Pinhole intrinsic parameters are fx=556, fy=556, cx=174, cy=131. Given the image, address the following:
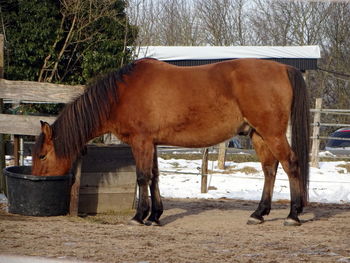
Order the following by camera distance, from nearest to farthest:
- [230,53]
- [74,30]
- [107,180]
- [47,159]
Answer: [47,159] → [107,180] → [74,30] → [230,53]

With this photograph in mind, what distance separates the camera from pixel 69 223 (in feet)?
18.7

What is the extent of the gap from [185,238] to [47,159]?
1999mm

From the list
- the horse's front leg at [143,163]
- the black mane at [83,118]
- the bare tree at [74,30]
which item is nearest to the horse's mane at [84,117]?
the black mane at [83,118]

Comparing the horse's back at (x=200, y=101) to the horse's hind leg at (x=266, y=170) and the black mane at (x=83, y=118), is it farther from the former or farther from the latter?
the horse's hind leg at (x=266, y=170)

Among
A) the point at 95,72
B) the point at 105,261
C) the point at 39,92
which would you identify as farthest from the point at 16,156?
the point at 95,72

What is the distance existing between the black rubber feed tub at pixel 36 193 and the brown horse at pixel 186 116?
A: 0.15 m

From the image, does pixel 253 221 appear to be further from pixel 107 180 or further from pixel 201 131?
pixel 107 180

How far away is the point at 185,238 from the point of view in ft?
16.2

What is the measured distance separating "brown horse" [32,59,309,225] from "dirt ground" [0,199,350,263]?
1.22ft

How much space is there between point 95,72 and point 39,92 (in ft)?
19.4

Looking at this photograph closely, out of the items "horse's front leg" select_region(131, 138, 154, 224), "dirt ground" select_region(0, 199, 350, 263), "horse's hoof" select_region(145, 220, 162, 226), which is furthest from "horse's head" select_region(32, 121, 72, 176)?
"horse's hoof" select_region(145, 220, 162, 226)

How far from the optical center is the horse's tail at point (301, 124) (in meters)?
5.93

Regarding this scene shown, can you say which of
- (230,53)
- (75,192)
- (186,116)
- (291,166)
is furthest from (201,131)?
(230,53)

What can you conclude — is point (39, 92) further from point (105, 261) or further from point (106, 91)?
point (105, 261)
